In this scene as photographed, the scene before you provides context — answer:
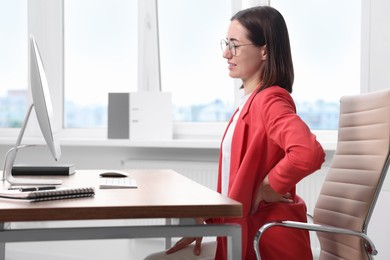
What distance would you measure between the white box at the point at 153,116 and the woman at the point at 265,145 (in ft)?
5.79

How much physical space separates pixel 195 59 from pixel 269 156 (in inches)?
87.1

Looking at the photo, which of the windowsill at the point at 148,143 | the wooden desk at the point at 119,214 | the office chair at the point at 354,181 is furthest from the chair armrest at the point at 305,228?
the windowsill at the point at 148,143

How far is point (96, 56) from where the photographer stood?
4258 millimetres

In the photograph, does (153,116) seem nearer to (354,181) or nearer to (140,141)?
(140,141)

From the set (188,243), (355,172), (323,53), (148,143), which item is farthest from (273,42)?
(148,143)

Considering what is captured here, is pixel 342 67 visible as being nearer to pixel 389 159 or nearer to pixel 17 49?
pixel 389 159

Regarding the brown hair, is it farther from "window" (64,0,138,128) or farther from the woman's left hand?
"window" (64,0,138,128)

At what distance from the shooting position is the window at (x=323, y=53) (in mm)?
3428

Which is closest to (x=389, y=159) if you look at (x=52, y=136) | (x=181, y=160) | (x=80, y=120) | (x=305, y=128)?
(x=305, y=128)

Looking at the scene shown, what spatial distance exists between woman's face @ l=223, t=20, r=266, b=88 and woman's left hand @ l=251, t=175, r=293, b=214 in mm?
367

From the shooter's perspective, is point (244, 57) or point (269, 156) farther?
point (244, 57)

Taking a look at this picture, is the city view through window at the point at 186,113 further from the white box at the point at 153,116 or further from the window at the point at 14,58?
the white box at the point at 153,116

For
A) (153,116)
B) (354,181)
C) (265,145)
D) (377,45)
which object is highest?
(377,45)

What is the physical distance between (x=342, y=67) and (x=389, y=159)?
6.06 ft
